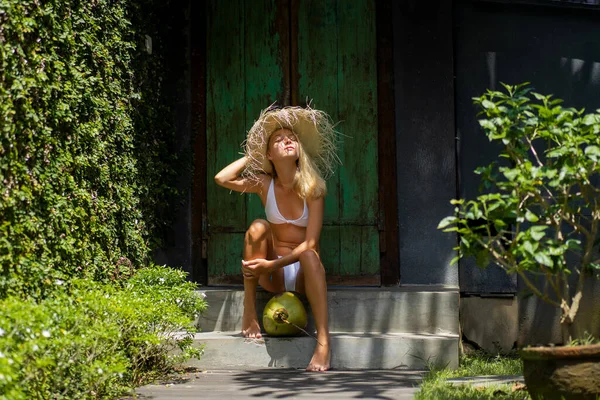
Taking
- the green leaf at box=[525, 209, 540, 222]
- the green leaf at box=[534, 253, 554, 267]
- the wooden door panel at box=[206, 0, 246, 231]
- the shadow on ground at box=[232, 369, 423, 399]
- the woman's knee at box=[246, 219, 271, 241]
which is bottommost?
the shadow on ground at box=[232, 369, 423, 399]

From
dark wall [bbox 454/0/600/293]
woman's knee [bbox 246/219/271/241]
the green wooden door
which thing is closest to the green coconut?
woman's knee [bbox 246/219/271/241]

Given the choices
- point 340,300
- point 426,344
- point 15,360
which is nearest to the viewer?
point 15,360

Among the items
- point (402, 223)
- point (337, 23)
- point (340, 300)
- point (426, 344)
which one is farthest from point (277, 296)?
point (337, 23)

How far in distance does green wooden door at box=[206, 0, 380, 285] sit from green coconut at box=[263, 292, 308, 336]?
1197 mm

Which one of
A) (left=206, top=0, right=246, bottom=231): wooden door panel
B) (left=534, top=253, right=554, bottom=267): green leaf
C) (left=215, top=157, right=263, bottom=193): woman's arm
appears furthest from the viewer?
(left=206, top=0, right=246, bottom=231): wooden door panel

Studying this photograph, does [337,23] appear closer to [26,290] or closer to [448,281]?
[448,281]

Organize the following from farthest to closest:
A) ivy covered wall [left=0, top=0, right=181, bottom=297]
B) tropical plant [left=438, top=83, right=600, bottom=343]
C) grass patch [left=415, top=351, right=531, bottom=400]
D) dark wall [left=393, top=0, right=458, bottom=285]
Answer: dark wall [left=393, top=0, right=458, bottom=285], grass patch [left=415, top=351, right=531, bottom=400], ivy covered wall [left=0, top=0, right=181, bottom=297], tropical plant [left=438, top=83, right=600, bottom=343]

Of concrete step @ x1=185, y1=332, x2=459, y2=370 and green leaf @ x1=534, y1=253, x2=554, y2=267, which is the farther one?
concrete step @ x1=185, y1=332, x2=459, y2=370

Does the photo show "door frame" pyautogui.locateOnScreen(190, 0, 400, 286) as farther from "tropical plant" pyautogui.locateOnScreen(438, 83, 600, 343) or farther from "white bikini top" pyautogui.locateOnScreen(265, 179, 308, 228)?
"tropical plant" pyautogui.locateOnScreen(438, 83, 600, 343)

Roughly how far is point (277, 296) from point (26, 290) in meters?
2.08

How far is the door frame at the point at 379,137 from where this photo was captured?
24.5 feet

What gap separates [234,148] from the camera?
299 inches

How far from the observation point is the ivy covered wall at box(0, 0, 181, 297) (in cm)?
466

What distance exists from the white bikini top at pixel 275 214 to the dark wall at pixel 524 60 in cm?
156
